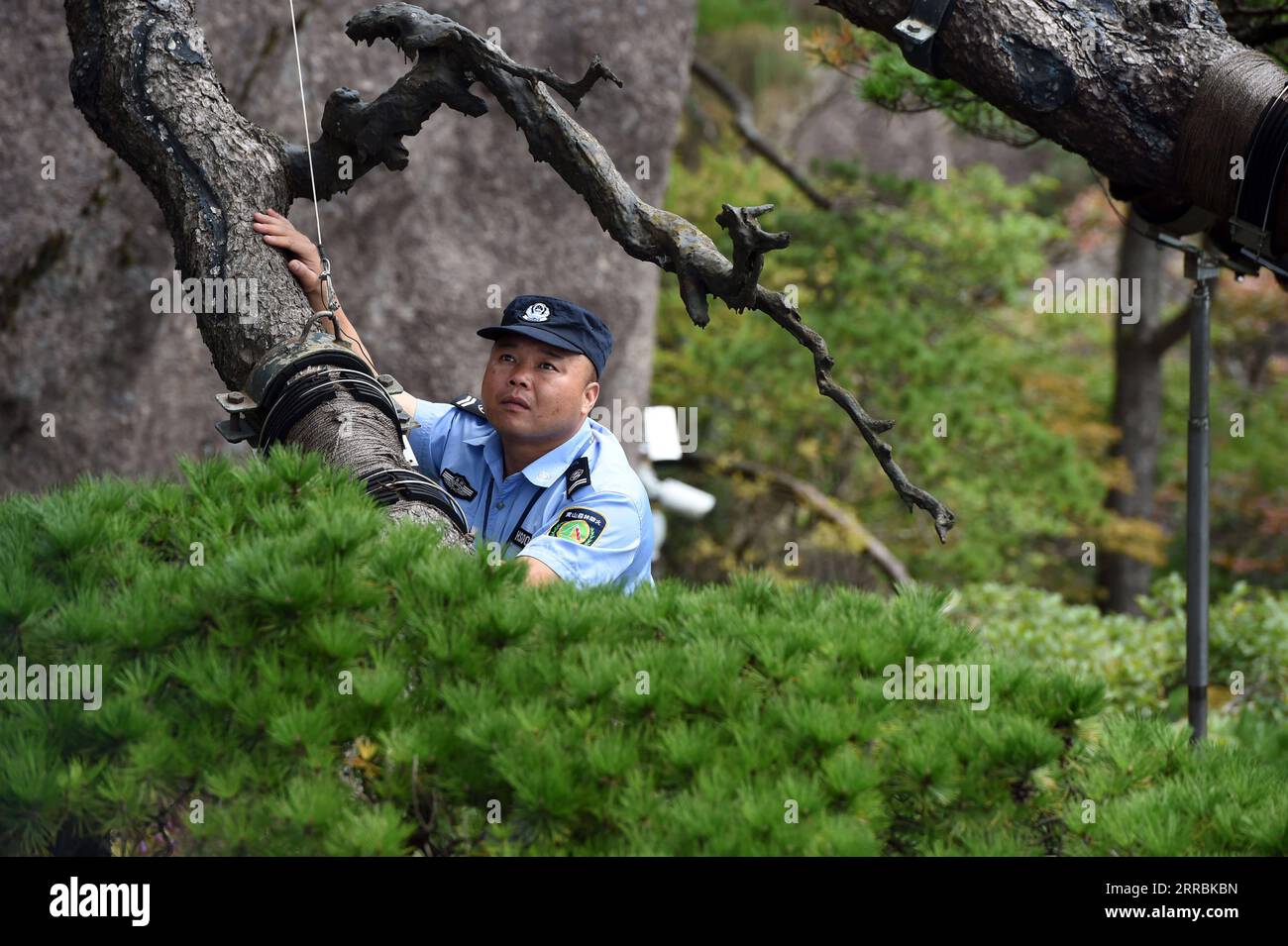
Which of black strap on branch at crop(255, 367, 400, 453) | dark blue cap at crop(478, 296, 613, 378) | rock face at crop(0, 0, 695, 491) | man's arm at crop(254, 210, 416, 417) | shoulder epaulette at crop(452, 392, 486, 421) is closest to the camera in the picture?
black strap on branch at crop(255, 367, 400, 453)

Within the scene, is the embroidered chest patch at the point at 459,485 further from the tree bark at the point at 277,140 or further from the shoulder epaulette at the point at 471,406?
the tree bark at the point at 277,140

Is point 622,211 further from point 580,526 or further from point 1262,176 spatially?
point 1262,176

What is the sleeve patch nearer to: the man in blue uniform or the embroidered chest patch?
the man in blue uniform

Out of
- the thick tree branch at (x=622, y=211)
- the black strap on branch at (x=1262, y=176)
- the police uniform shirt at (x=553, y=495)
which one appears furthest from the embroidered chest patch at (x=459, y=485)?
the black strap on branch at (x=1262, y=176)

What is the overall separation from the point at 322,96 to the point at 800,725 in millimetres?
6081

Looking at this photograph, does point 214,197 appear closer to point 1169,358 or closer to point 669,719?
point 669,719

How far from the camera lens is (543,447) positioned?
3367 millimetres

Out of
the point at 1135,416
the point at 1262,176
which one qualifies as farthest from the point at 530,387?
the point at 1135,416

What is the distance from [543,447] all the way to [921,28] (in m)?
1.32

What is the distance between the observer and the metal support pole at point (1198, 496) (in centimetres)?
443

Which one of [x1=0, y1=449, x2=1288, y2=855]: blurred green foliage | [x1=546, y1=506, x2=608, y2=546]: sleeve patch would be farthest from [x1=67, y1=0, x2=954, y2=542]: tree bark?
[x1=0, y1=449, x2=1288, y2=855]: blurred green foliage

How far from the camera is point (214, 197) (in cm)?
313

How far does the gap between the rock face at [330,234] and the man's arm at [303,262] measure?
3701 mm

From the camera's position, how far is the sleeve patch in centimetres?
295
